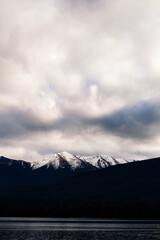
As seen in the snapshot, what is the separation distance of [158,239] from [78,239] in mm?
A: 28336

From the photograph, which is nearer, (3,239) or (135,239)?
(3,239)

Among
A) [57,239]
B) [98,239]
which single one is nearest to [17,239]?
[57,239]

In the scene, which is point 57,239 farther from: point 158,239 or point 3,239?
point 158,239

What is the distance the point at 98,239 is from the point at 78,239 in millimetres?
7285

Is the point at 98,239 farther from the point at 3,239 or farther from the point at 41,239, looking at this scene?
the point at 3,239

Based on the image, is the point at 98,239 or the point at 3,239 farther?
the point at 98,239

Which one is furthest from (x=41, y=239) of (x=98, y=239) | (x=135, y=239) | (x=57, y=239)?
(x=135, y=239)

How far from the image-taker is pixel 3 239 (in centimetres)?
12912

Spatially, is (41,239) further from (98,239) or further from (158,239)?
(158,239)

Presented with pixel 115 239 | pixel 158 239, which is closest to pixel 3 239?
pixel 115 239

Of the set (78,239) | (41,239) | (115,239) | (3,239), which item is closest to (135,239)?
(115,239)

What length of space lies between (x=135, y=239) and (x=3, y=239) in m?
46.4

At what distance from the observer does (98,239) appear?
454 ft

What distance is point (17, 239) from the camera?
431ft
